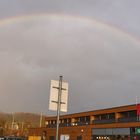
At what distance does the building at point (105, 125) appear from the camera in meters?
68.6

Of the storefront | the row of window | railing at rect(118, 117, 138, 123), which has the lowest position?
the storefront

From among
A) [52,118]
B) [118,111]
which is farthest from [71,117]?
[118,111]

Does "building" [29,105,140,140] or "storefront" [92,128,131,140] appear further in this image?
"storefront" [92,128,131,140]

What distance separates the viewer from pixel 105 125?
256 feet

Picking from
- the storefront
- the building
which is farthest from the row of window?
the storefront

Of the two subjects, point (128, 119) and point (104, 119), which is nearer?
point (128, 119)

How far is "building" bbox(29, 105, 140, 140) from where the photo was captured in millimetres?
68562


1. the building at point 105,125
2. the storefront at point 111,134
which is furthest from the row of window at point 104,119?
the storefront at point 111,134

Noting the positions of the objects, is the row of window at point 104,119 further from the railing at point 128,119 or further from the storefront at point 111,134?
the storefront at point 111,134

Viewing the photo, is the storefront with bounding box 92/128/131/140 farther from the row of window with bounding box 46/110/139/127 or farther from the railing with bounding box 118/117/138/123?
the row of window with bounding box 46/110/139/127

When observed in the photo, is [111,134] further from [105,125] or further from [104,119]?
[104,119]

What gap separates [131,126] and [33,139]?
61.9m

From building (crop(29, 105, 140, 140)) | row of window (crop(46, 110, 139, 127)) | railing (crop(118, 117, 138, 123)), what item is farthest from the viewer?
row of window (crop(46, 110, 139, 127))

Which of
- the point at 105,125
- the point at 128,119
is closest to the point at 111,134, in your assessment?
the point at 105,125
